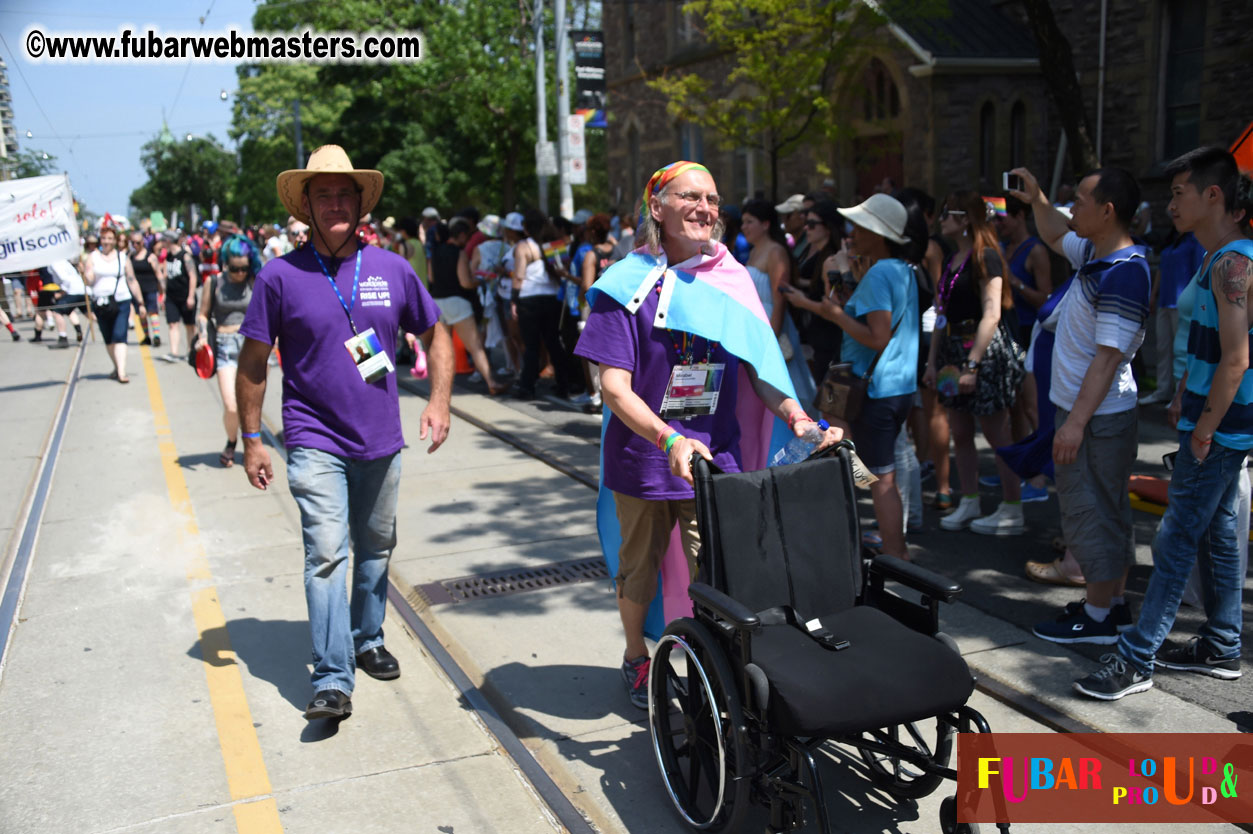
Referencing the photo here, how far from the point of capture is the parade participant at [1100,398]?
420cm

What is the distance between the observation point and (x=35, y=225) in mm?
13188

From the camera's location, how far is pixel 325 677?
13.5 feet

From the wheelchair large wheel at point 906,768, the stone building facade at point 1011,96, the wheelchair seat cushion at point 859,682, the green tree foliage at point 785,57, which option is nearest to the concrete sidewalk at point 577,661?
the wheelchair large wheel at point 906,768

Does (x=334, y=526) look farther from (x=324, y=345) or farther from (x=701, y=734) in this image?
(x=701, y=734)

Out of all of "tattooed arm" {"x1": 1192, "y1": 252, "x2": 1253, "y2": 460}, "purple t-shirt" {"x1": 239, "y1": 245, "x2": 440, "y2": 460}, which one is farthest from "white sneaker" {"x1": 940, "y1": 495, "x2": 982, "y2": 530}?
"purple t-shirt" {"x1": 239, "y1": 245, "x2": 440, "y2": 460}

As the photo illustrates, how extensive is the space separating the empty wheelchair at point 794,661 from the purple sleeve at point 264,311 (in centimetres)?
193

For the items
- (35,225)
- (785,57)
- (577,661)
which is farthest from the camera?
(785,57)

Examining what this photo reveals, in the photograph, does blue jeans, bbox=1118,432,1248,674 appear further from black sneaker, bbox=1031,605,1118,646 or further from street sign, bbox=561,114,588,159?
street sign, bbox=561,114,588,159

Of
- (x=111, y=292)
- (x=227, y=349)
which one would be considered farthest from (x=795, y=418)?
(x=111, y=292)

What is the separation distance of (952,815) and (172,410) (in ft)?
35.2

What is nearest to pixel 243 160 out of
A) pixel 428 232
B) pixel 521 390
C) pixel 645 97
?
pixel 645 97

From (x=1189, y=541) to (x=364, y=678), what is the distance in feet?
11.0

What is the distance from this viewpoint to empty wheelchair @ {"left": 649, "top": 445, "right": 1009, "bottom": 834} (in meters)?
2.74

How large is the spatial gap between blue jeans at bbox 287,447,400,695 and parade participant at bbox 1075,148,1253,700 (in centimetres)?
284
